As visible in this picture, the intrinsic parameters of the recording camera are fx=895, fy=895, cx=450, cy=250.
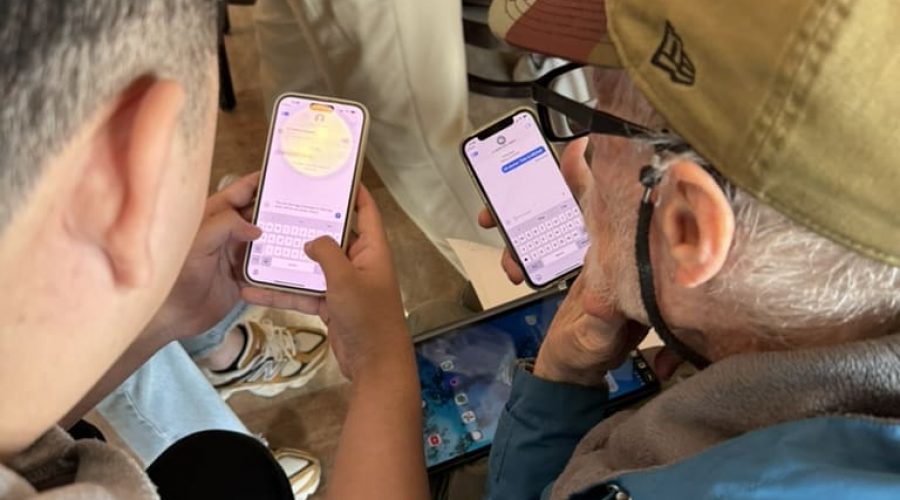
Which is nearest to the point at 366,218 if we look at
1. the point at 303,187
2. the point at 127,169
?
the point at 303,187

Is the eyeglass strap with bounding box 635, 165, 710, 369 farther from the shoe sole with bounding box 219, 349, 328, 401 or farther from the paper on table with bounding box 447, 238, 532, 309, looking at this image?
the shoe sole with bounding box 219, 349, 328, 401

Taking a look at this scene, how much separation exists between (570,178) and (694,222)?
0.44 meters

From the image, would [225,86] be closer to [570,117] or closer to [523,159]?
[523,159]

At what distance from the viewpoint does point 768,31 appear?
1.50 ft

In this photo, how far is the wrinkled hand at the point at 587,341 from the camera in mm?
763

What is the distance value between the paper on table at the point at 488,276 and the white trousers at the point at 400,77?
102 millimetres

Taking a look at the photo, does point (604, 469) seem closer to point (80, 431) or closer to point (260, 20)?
point (80, 431)

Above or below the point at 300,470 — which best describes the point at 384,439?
above

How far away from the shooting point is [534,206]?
104cm

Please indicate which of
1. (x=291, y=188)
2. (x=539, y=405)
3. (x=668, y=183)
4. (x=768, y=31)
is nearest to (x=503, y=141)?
(x=291, y=188)

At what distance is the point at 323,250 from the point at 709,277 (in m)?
0.46

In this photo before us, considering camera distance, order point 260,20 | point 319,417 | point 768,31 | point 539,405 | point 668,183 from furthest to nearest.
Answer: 1. point 319,417
2. point 260,20
3. point 539,405
4. point 668,183
5. point 768,31

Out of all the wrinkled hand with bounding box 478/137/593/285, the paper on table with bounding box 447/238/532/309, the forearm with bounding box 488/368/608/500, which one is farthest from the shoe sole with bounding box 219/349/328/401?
the forearm with bounding box 488/368/608/500

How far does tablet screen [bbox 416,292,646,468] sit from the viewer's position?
3.23ft
